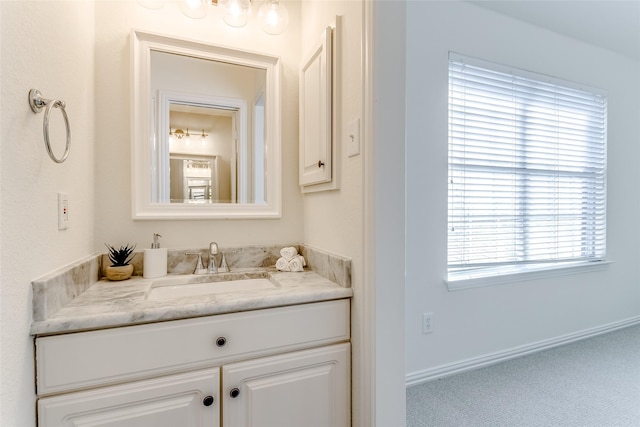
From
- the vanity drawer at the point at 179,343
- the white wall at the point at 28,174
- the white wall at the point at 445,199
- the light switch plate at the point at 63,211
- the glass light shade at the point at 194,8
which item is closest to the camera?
the white wall at the point at 28,174

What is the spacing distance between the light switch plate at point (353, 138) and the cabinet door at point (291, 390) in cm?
75

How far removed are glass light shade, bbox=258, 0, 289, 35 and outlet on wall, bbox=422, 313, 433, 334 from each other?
1.82m

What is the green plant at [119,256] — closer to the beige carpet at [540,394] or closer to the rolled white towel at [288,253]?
the rolled white towel at [288,253]

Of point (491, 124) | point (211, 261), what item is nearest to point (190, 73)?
point (211, 261)

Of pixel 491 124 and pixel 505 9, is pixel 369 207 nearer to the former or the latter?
pixel 491 124

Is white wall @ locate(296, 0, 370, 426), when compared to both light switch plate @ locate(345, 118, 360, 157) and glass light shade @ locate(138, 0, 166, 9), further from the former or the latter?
glass light shade @ locate(138, 0, 166, 9)

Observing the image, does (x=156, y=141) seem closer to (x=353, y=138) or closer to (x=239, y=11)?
(x=239, y=11)

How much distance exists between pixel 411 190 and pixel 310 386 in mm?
1222

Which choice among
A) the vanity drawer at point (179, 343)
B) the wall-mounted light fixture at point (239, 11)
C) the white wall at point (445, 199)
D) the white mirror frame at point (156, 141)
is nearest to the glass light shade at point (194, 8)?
the wall-mounted light fixture at point (239, 11)

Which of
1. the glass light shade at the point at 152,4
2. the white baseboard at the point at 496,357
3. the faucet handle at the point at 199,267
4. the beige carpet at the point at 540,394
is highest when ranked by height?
the glass light shade at the point at 152,4

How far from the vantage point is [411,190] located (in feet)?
6.08

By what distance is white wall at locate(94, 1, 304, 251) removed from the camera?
1.34 meters

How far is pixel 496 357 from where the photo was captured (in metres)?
2.12

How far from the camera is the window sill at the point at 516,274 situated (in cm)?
198
